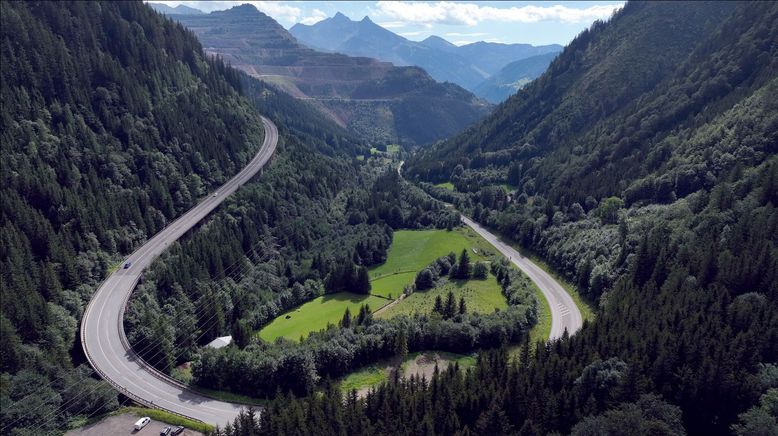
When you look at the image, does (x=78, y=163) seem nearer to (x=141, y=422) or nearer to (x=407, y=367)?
(x=141, y=422)

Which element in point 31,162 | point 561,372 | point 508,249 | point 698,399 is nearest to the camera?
point 698,399

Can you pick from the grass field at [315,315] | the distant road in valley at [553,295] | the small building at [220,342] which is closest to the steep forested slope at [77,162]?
the small building at [220,342]

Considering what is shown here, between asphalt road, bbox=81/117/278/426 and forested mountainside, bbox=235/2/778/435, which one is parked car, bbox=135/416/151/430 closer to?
asphalt road, bbox=81/117/278/426

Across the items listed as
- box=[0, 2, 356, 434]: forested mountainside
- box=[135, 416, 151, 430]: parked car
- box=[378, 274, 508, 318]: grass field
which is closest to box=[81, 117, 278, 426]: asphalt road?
box=[0, 2, 356, 434]: forested mountainside

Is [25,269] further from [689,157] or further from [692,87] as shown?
[692,87]

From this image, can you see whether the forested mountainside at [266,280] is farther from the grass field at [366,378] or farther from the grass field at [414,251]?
the grass field at [414,251]

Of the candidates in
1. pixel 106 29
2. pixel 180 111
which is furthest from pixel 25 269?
pixel 106 29
